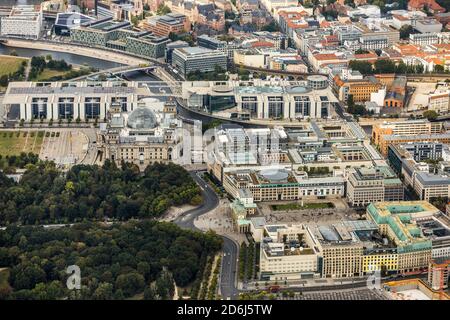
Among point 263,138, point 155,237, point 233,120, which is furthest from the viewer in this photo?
point 233,120

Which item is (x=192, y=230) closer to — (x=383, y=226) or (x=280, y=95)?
(x=383, y=226)

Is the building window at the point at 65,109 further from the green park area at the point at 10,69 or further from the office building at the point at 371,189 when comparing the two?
the office building at the point at 371,189

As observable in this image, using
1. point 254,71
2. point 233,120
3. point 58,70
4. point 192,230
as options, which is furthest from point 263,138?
point 58,70

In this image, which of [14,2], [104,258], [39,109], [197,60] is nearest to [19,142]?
[39,109]

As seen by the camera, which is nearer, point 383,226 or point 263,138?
point 383,226

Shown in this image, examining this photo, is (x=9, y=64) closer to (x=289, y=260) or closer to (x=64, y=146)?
(x=64, y=146)

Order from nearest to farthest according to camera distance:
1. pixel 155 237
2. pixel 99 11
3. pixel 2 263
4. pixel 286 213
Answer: pixel 2 263
pixel 155 237
pixel 286 213
pixel 99 11

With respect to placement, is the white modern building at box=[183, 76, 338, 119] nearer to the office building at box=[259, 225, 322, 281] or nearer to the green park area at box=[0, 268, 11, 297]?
the office building at box=[259, 225, 322, 281]
